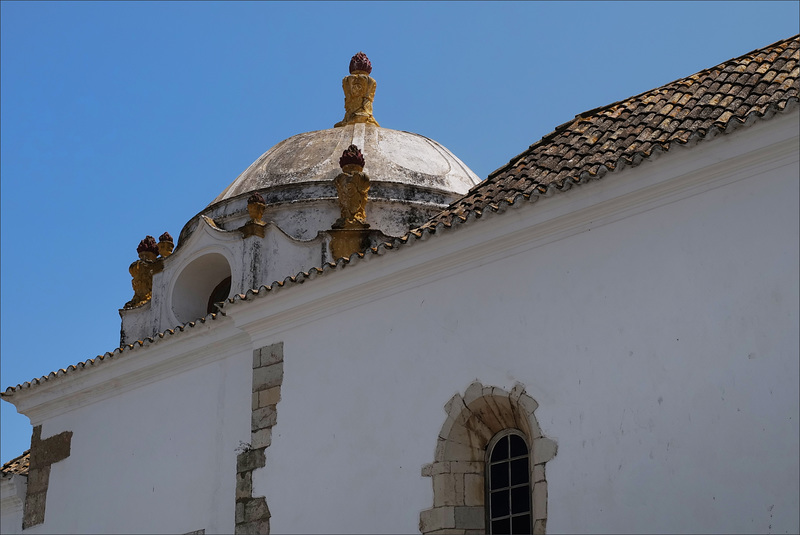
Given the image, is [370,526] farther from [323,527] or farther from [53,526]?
[53,526]

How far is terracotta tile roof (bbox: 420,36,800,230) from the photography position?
10.7 meters

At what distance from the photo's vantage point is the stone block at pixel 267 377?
12570 millimetres

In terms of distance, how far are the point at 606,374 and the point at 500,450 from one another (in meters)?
1.42

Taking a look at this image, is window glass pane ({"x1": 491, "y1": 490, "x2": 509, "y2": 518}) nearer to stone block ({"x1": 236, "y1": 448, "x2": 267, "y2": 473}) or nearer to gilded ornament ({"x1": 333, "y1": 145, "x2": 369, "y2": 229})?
stone block ({"x1": 236, "y1": 448, "x2": 267, "y2": 473})

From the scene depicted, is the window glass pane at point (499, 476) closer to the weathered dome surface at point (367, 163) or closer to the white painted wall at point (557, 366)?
the white painted wall at point (557, 366)

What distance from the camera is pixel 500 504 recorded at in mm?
10969

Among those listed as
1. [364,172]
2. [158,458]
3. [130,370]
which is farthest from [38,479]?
[364,172]

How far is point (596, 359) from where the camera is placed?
10.4 m

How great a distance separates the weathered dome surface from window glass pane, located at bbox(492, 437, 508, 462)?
5511 millimetres

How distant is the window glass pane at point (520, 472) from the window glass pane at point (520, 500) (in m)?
0.07

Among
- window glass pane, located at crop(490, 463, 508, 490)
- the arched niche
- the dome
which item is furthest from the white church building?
the dome

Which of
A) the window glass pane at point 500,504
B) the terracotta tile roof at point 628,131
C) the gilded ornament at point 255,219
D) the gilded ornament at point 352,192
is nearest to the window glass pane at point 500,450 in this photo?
the window glass pane at point 500,504

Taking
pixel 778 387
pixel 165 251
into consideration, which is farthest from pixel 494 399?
pixel 165 251

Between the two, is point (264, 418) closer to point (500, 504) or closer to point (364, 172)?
point (500, 504)
